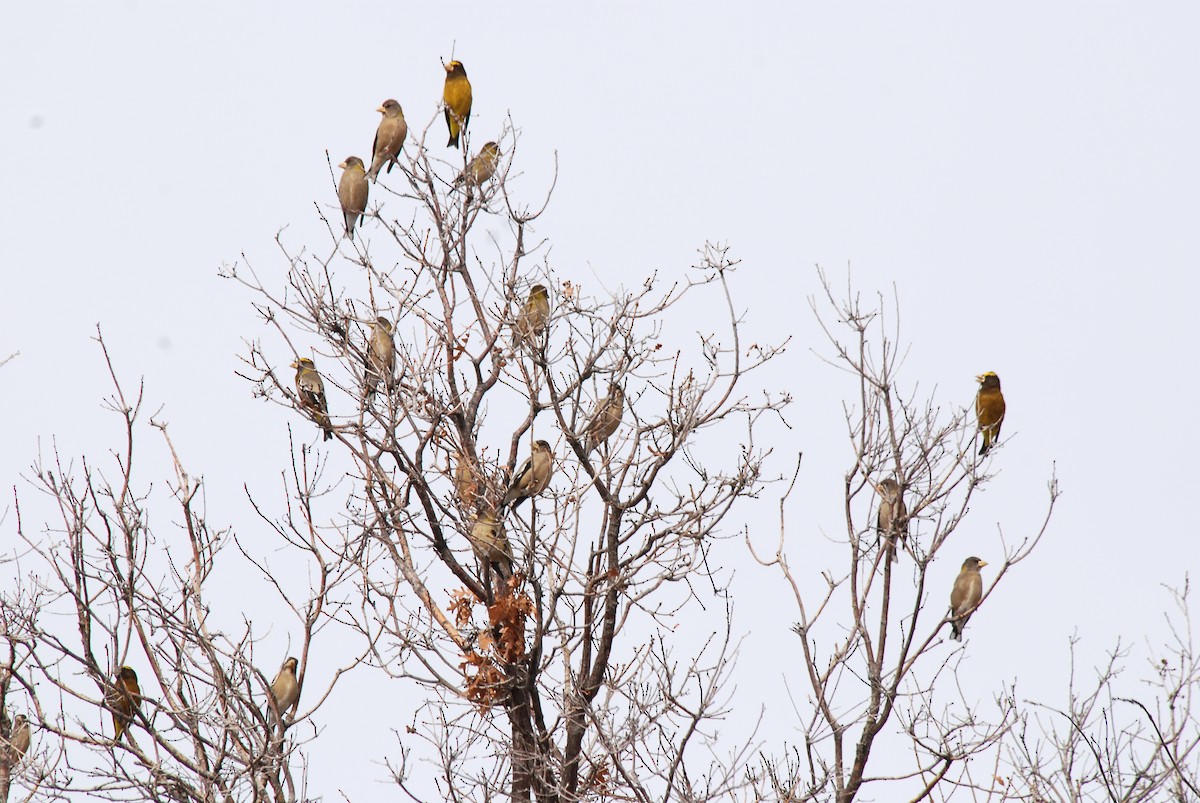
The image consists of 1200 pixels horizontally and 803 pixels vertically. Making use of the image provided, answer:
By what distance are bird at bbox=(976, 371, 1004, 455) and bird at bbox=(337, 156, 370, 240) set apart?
13.8 ft

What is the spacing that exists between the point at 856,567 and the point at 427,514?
2.48m

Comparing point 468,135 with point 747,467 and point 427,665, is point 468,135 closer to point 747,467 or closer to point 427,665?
point 747,467

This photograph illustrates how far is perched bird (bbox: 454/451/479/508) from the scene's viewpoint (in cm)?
755

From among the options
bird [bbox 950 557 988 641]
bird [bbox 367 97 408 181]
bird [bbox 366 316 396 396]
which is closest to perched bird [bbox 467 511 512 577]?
bird [bbox 366 316 396 396]

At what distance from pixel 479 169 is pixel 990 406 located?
3.61 m

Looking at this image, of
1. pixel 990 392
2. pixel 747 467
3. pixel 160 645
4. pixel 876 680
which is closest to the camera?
pixel 876 680

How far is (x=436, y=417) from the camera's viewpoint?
25.0ft

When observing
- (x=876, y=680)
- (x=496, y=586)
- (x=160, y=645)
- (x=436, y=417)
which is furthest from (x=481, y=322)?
(x=876, y=680)

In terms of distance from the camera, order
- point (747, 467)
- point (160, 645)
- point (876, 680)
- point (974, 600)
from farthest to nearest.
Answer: point (974, 600), point (747, 467), point (160, 645), point (876, 680)

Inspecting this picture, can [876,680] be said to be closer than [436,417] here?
Yes

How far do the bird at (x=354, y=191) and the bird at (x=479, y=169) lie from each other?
4.65 ft

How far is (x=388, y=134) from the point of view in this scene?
9.92 metres

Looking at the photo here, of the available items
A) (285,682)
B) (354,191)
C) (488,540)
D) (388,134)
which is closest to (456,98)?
(388,134)

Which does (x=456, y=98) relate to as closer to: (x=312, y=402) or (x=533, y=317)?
(x=533, y=317)
